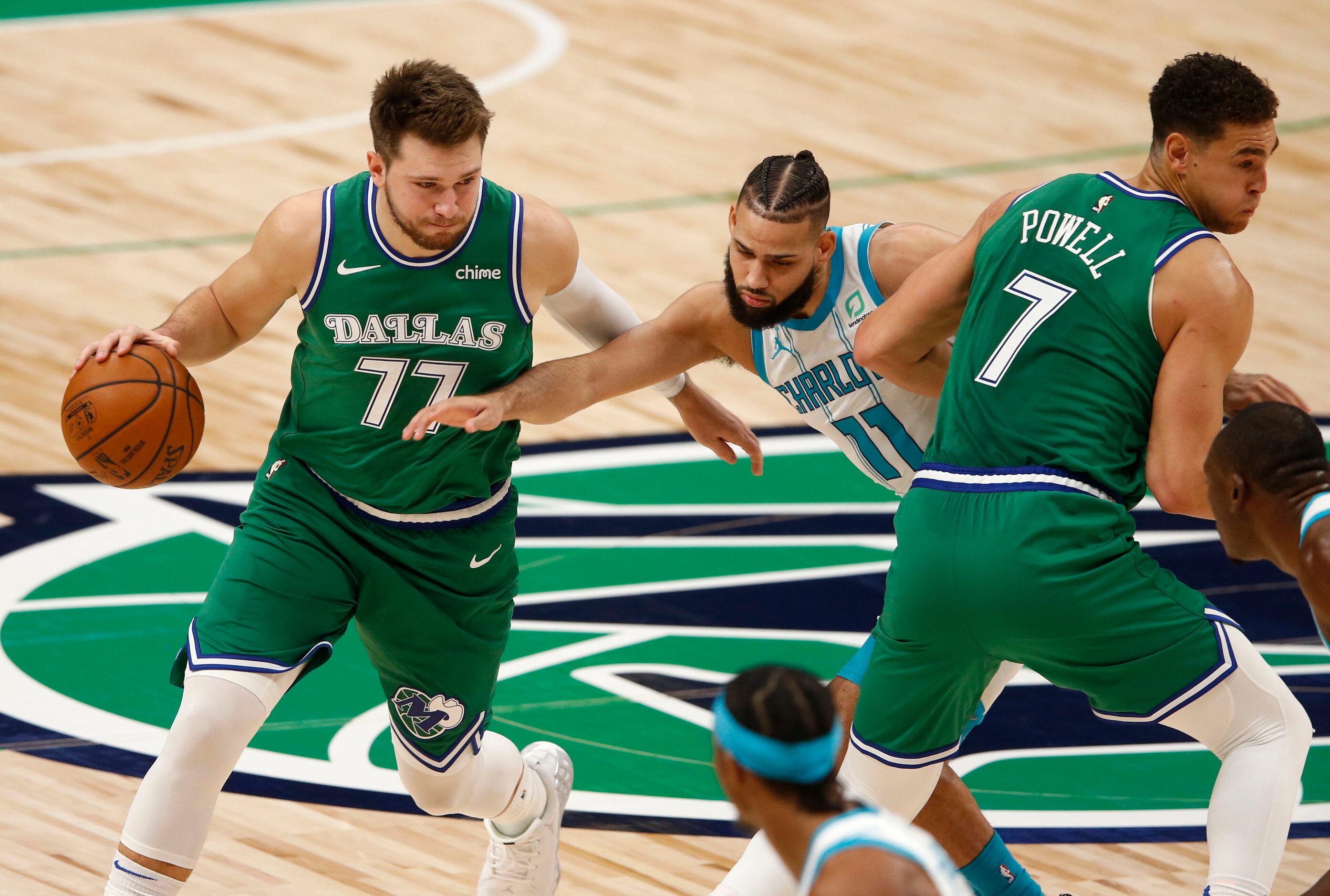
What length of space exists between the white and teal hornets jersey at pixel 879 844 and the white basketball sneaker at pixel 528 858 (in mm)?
2484

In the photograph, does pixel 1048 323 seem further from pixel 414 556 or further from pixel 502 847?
pixel 502 847

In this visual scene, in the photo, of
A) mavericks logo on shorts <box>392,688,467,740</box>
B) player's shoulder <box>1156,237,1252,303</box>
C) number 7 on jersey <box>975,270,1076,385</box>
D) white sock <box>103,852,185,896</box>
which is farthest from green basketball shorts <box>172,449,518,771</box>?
player's shoulder <box>1156,237,1252,303</box>

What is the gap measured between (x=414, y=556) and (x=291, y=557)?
0.34m

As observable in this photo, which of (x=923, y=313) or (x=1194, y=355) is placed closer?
(x=1194, y=355)

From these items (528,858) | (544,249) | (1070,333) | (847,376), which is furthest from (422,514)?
(1070,333)

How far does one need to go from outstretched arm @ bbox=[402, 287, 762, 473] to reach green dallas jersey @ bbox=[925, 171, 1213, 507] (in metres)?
0.93

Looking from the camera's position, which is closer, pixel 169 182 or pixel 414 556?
pixel 414 556

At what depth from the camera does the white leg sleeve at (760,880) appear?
4605 mm

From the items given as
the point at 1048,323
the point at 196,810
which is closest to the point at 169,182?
the point at 196,810

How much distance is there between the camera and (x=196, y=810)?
4.78 meters

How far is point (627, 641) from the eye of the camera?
290 inches

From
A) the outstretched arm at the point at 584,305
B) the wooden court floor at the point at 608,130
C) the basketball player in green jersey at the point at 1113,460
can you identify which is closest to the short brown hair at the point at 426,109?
the outstretched arm at the point at 584,305

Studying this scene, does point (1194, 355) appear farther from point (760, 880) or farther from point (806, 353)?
point (760, 880)

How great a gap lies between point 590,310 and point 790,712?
8.16ft
